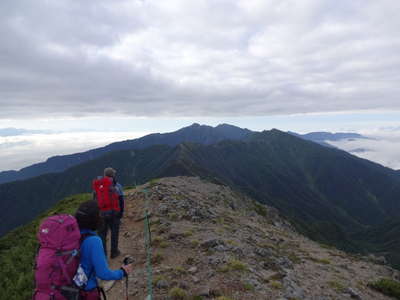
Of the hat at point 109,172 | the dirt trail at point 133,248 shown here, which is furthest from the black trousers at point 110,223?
the hat at point 109,172

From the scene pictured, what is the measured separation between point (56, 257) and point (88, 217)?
0.91 metres

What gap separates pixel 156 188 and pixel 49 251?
2448 centimetres

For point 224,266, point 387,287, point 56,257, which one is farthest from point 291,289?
point 56,257

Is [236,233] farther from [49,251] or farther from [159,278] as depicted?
[49,251]

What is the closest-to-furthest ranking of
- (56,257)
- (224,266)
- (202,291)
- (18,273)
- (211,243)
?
(56,257) → (202,291) → (224,266) → (18,273) → (211,243)

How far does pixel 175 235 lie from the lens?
56.4ft

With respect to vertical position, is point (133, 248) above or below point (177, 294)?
below

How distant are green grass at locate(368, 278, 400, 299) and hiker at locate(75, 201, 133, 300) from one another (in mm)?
14004

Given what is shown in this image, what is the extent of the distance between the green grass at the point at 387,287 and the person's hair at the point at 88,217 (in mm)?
14750

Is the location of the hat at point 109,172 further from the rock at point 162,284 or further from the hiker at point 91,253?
the hiker at point 91,253

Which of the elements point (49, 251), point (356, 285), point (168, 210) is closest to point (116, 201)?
point (49, 251)

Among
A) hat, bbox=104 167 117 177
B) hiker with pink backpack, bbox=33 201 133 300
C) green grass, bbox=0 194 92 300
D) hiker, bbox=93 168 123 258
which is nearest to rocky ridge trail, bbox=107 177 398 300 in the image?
hiker, bbox=93 168 123 258

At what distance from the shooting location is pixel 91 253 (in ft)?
19.5

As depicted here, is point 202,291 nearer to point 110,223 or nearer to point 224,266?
point 224,266
